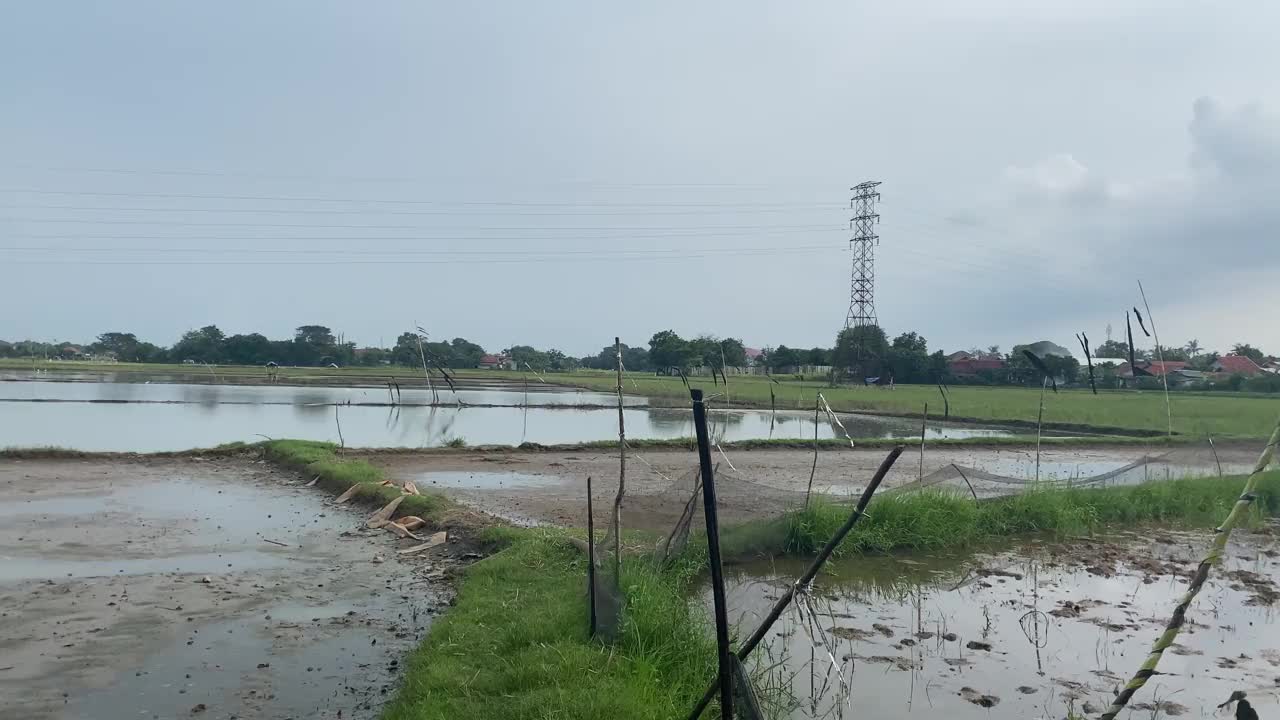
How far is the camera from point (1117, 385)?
152 feet

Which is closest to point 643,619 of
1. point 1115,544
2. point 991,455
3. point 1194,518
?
point 1115,544

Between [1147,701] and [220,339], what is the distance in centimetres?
8113

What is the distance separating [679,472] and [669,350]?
35.0m

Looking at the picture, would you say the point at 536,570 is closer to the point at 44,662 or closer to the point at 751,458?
the point at 44,662

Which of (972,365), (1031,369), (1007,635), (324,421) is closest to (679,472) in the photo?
(1007,635)

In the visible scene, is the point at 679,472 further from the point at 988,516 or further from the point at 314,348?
the point at 314,348

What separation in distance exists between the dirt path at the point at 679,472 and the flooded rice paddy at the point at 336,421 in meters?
1.81

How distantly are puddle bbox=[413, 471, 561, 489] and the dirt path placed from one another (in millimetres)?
19

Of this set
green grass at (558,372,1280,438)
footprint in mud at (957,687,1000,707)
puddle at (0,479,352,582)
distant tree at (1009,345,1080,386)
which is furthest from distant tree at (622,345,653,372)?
footprint in mud at (957,687,1000,707)

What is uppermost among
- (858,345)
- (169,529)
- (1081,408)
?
(858,345)

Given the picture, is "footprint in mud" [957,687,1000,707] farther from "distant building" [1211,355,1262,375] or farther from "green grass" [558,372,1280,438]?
"distant building" [1211,355,1262,375]

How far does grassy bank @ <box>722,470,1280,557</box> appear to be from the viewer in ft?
31.0

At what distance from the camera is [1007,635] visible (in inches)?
276

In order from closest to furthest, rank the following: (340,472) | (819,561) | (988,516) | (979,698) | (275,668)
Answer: (819,561) → (979,698) → (275,668) → (988,516) → (340,472)
